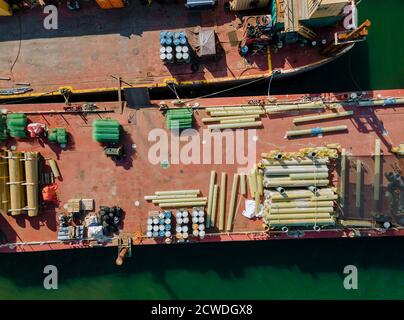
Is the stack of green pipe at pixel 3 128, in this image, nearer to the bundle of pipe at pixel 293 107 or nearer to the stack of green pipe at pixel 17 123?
the stack of green pipe at pixel 17 123

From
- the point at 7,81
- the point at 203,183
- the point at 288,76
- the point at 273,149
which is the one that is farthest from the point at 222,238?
the point at 7,81

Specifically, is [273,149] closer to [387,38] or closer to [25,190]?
[387,38]

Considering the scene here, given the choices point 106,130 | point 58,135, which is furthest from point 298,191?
point 58,135

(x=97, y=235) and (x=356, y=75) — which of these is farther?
(x=356, y=75)

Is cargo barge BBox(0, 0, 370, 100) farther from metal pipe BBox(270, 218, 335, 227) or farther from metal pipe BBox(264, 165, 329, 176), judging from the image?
metal pipe BBox(270, 218, 335, 227)

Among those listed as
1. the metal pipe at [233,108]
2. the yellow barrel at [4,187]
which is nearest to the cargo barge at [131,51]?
the metal pipe at [233,108]
